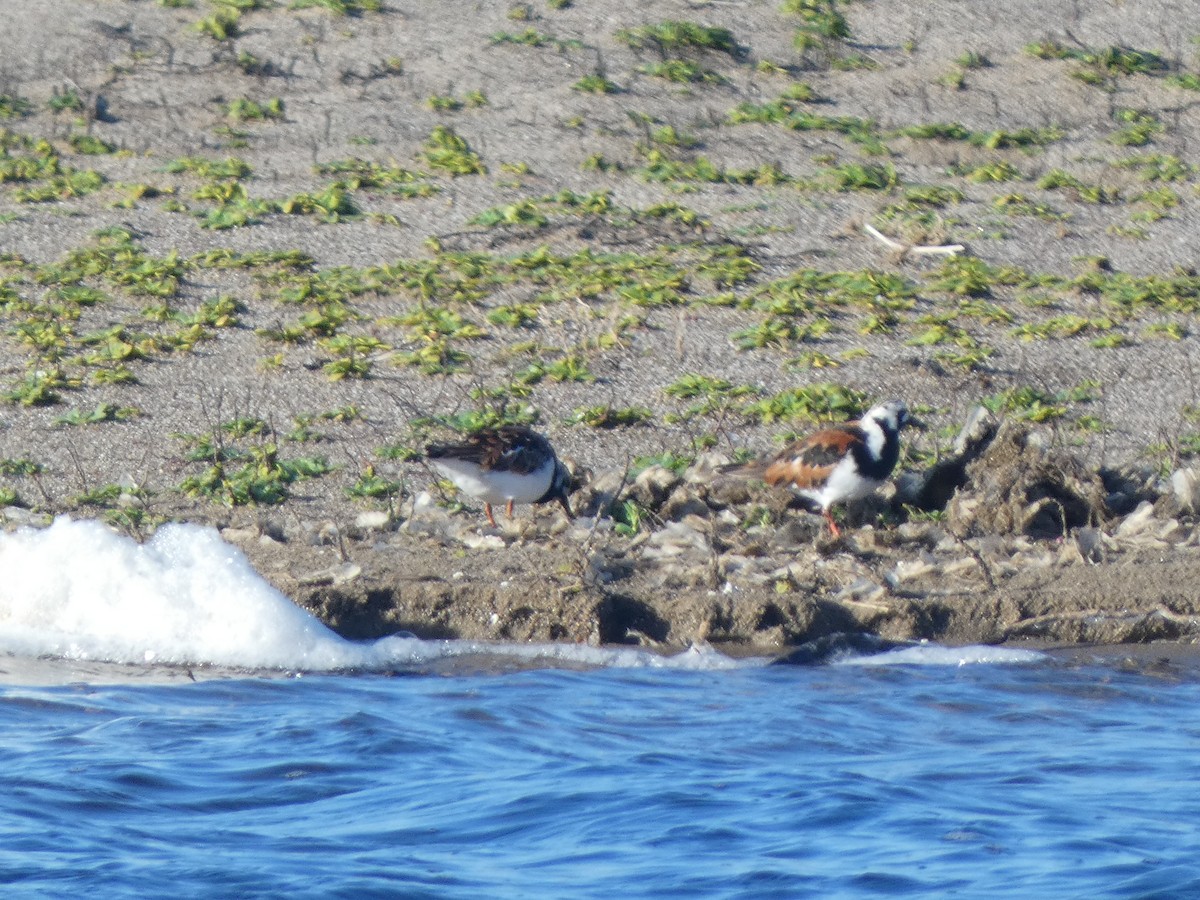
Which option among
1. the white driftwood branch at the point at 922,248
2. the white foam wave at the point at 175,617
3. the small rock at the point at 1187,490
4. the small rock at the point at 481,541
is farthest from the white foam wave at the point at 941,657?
the white driftwood branch at the point at 922,248

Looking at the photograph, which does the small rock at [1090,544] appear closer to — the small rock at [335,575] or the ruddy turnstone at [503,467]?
the ruddy turnstone at [503,467]

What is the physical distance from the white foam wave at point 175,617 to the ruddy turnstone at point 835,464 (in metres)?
1.82

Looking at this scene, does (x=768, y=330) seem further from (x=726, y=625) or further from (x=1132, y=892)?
(x=1132, y=892)

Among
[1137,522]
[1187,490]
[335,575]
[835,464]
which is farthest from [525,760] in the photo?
[1187,490]

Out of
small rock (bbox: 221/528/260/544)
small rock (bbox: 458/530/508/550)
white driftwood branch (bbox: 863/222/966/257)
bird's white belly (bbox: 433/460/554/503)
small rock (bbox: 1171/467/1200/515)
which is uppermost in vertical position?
white driftwood branch (bbox: 863/222/966/257)

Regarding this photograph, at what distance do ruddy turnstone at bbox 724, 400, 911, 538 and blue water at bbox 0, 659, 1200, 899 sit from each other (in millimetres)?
1806

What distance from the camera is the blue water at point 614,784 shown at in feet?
20.3

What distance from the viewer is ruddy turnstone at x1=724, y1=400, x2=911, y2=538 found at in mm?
9914

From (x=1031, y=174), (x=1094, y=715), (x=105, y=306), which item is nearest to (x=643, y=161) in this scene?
(x=1031, y=174)

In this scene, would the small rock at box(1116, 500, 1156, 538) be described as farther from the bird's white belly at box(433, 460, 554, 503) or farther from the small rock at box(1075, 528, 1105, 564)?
the bird's white belly at box(433, 460, 554, 503)

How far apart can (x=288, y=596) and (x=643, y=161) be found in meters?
8.17

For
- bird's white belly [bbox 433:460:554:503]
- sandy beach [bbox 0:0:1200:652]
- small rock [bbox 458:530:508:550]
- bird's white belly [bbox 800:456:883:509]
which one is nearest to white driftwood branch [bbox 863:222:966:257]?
sandy beach [bbox 0:0:1200:652]

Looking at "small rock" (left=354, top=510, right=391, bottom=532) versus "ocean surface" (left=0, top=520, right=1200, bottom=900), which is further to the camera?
"small rock" (left=354, top=510, right=391, bottom=532)

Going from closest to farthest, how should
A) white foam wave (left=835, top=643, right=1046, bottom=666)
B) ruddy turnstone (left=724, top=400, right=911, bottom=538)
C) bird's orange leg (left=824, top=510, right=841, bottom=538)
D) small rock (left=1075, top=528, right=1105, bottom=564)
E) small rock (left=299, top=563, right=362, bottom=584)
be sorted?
1. white foam wave (left=835, top=643, right=1046, bottom=666)
2. small rock (left=299, top=563, right=362, bottom=584)
3. small rock (left=1075, top=528, right=1105, bottom=564)
4. bird's orange leg (left=824, top=510, right=841, bottom=538)
5. ruddy turnstone (left=724, top=400, right=911, bottom=538)
